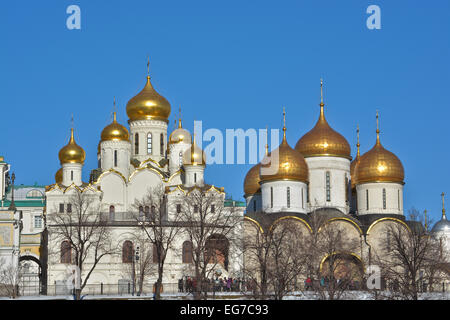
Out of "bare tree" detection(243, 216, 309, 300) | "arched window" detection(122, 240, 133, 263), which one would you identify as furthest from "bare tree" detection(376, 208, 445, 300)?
"arched window" detection(122, 240, 133, 263)

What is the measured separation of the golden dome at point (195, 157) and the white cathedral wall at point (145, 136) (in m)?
4.17

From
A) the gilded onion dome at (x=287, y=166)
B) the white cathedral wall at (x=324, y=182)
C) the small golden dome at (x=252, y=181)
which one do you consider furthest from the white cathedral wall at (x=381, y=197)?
the small golden dome at (x=252, y=181)

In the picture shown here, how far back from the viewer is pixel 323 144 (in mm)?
54406

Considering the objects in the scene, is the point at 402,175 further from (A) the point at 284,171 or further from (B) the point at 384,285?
(B) the point at 384,285

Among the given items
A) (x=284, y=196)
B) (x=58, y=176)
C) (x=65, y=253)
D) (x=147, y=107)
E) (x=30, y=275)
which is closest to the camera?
(x=65, y=253)

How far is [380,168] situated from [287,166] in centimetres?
573

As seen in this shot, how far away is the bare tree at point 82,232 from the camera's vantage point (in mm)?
46469

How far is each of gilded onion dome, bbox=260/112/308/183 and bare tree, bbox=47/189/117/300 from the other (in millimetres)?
9968

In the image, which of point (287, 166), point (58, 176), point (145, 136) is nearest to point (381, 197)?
point (287, 166)

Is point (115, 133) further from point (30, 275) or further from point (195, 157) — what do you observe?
point (30, 275)

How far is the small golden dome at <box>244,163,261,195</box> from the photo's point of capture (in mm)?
57269

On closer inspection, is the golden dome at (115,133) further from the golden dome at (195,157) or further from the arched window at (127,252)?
the arched window at (127,252)

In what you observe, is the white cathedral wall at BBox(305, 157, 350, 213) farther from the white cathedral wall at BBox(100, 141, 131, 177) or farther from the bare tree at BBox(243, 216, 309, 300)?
the white cathedral wall at BBox(100, 141, 131, 177)
